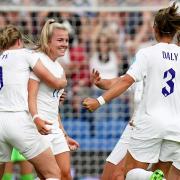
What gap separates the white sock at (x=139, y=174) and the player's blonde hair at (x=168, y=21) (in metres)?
1.40

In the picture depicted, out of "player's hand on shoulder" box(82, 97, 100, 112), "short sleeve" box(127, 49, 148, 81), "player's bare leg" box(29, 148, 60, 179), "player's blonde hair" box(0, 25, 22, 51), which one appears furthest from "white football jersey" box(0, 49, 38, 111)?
"short sleeve" box(127, 49, 148, 81)

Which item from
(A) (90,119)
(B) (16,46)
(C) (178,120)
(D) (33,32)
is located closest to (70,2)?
(D) (33,32)

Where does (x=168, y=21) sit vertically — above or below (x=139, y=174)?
above

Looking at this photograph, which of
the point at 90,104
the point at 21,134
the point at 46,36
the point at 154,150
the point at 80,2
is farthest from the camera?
the point at 80,2

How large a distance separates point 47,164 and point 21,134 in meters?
0.42

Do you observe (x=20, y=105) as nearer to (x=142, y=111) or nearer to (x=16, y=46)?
(x=16, y=46)

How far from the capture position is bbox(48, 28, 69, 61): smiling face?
29.3 feet

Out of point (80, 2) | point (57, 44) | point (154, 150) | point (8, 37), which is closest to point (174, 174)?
Answer: point (154, 150)

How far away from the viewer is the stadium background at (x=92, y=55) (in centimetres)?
1393

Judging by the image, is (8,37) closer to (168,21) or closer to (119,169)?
(168,21)

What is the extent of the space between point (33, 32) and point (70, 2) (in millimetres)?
828

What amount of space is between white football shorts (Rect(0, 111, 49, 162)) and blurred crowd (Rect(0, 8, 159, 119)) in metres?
5.42

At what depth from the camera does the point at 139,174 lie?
8.09 m

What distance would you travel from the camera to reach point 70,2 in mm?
14062
